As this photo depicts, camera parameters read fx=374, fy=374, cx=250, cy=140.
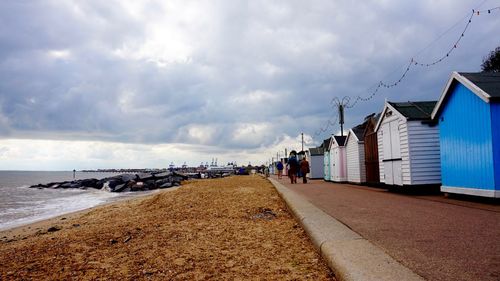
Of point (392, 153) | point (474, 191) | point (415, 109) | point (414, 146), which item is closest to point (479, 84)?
point (474, 191)

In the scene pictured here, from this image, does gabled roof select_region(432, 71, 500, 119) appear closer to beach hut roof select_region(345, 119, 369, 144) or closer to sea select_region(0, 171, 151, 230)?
beach hut roof select_region(345, 119, 369, 144)

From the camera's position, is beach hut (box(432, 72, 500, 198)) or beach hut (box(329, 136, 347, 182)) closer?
beach hut (box(432, 72, 500, 198))

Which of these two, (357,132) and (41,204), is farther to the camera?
(41,204)

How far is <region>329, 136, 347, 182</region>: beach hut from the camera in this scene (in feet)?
86.1

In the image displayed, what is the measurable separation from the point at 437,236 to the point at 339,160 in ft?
69.4

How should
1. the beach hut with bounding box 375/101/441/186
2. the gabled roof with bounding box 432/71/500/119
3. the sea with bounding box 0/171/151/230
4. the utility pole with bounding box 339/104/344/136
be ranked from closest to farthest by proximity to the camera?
the gabled roof with bounding box 432/71/500/119 < the beach hut with bounding box 375/101/441/186 < the sea with bounding box 0/171/151/230 < the utility pole with bounding box 339/104/344/136

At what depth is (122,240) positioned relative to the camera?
24.3ft

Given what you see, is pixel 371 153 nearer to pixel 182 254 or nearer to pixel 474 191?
pixel 474 191

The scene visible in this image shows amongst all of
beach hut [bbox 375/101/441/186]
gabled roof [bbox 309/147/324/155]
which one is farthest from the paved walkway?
gabled roof [bbox 309/147/324/155]

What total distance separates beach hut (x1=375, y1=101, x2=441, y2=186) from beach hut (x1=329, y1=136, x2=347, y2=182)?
10204 mm

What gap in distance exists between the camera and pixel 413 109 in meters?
15.5

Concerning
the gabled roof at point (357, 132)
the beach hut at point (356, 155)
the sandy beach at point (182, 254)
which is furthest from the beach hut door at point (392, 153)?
the sandy beach at point (182, 254)

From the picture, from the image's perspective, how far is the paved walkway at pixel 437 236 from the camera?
12.8 feet

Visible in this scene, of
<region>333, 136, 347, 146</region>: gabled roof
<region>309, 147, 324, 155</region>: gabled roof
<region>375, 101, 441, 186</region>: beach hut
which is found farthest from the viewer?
<region>309, 147, 324, 155</region>: gabled roof
